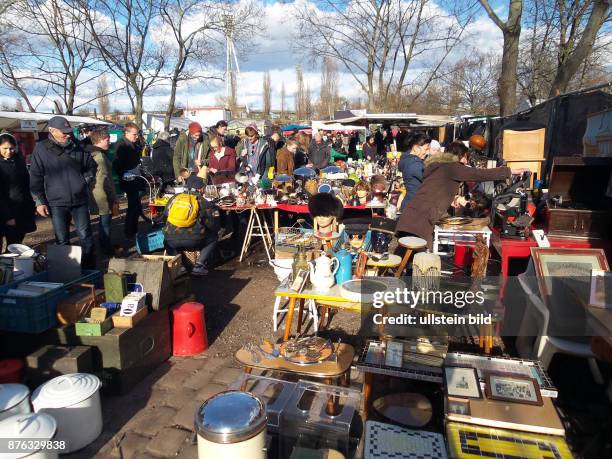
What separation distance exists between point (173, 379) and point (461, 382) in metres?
2.20

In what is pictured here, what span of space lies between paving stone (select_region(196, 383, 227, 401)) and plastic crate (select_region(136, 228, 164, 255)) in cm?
302

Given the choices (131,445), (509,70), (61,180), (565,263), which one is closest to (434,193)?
(565,263)

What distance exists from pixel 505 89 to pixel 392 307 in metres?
11.3

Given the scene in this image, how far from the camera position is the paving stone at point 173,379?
3369 mm

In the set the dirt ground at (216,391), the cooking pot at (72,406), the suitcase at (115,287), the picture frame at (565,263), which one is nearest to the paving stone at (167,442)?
the dirt ground at (216,391)

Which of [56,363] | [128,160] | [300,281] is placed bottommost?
[56,363]

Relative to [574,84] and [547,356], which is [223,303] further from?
[574,84]

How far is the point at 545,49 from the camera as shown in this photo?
61.9ft

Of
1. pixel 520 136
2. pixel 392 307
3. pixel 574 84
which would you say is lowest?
pixel 392 307

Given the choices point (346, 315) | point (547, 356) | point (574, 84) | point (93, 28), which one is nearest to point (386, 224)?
point (346, 315)

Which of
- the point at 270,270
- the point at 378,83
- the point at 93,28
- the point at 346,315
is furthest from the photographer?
the point at 378,83

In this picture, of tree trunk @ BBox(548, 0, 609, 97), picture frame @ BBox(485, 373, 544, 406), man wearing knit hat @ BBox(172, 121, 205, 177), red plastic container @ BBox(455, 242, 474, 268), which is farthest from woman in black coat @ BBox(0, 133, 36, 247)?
tree trunk @ BBox(548, 0, 609, 97)

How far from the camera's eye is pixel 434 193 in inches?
177

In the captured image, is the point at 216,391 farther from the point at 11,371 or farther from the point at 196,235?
the point at 196,235
